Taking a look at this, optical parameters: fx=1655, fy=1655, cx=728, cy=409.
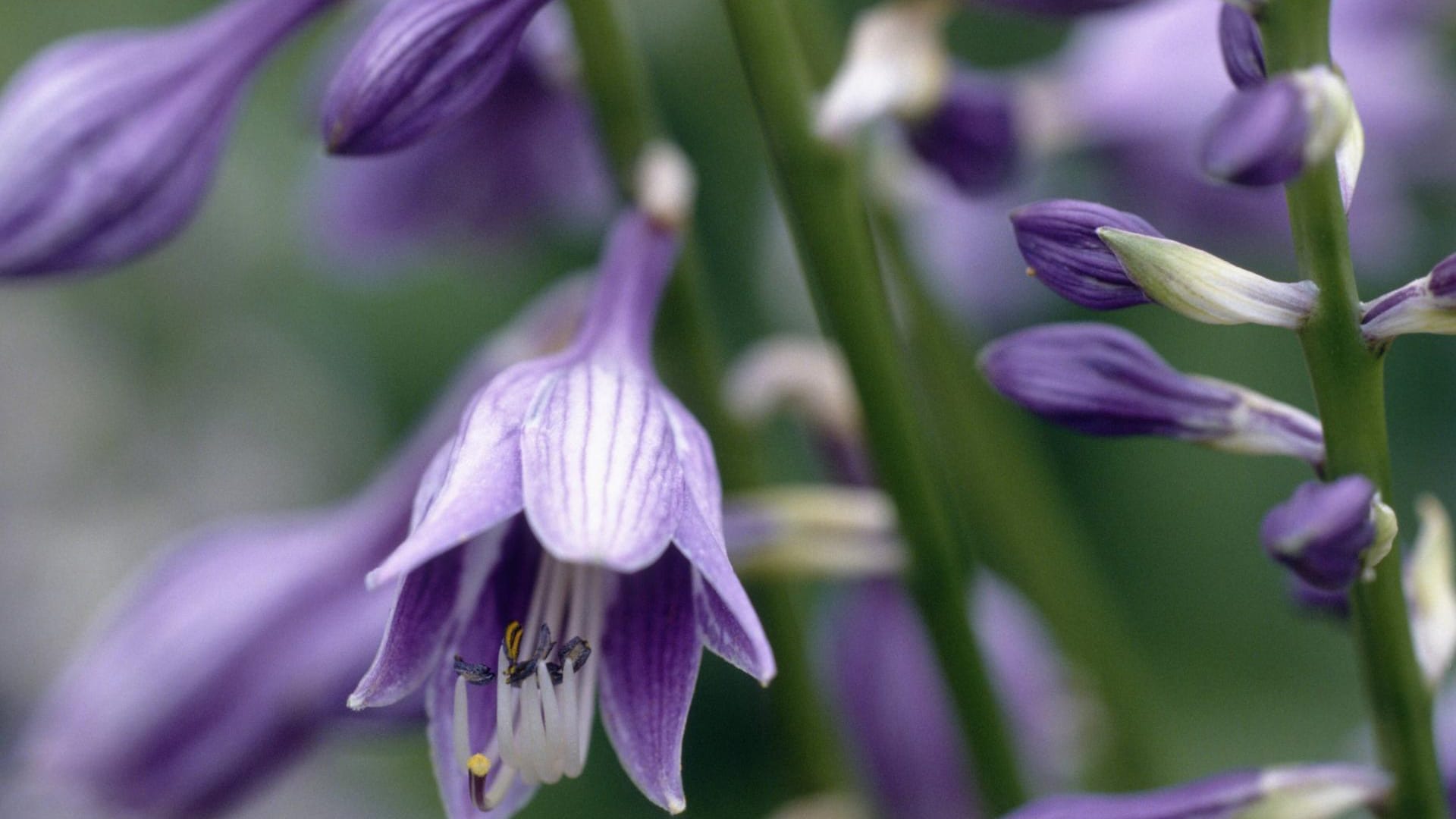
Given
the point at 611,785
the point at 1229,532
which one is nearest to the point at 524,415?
the point at 611,785

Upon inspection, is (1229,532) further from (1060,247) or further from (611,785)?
(1060,247)

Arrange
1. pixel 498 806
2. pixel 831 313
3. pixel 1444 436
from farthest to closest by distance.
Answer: pixel 1444 436
pixel 831 313
pixel 498 806

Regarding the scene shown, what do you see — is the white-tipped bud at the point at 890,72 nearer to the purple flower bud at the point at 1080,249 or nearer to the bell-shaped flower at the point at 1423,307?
the purple flower bud at the point at 1080,249

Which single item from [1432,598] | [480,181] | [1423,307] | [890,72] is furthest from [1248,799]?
[480,181]

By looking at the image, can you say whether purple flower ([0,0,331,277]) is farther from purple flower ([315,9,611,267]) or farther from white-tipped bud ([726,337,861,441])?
white-tipped bud ([726,337,861,441])

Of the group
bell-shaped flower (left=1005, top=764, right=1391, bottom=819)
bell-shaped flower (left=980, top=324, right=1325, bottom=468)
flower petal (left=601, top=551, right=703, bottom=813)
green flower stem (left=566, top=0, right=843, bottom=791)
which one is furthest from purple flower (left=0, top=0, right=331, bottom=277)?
bell-shaped flower (left=1005, top=764, right=1391, bottom=819)
